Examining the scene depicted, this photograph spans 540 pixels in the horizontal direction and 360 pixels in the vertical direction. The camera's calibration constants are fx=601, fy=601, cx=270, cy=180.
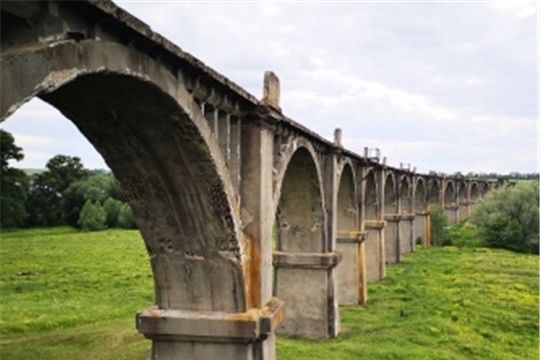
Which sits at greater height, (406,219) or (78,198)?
(78,198)

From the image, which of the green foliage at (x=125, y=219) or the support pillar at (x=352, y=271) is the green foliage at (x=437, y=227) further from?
the green foliage at (x=125, y=219)

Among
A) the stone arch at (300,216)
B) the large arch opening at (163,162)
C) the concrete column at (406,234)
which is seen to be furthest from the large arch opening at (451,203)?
Answer: the large arch opening at (163,162)

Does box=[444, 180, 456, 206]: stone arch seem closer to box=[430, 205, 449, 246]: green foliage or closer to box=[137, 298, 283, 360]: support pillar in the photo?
box=[430, 205, 449, 246]: green foliage

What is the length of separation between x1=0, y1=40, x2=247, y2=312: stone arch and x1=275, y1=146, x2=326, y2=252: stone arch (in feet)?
31.2

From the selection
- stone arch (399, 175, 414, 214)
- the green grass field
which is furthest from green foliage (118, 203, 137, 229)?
stone arch (399, 175, 414, 214)

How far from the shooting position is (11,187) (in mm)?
55250

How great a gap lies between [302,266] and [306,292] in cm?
97

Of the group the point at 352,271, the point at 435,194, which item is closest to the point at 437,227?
the point at 435,194

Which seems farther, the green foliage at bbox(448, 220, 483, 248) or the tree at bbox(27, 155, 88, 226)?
the tree at bbox(27, 155, 88, 226)

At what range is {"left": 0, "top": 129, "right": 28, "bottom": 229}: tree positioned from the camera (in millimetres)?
48000

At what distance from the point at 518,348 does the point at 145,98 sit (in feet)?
58.4

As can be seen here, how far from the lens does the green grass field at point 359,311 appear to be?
1955cm

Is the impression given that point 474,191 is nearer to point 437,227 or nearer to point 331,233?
point 437,227

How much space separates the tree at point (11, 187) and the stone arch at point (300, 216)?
31.3 m
